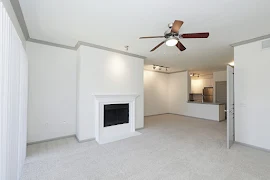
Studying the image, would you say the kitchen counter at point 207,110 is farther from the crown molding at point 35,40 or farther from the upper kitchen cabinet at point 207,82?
the crown molding at point 35,40

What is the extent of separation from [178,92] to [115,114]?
5.07 metres

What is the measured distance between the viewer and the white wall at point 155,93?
7379 millimetres

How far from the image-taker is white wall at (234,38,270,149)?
122 inches

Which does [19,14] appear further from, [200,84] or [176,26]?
[200,84]

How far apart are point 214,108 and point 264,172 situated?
4.55m

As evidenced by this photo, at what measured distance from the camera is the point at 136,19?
245 cm

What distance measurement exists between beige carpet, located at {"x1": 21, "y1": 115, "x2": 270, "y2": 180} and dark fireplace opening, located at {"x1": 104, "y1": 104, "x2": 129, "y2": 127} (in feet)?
2.47

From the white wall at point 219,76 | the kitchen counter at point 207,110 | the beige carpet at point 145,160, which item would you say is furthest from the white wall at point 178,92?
the beige carpet at point 145,160

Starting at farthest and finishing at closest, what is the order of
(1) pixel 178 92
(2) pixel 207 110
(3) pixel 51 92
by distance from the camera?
(1) pixel 178 92 < (2) pixel 207 110 < (3) pixel 51 92

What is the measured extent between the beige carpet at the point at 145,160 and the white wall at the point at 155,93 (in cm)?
384

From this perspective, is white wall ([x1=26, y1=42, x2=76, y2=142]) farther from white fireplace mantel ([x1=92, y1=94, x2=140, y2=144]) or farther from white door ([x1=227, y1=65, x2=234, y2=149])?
white door ([x1=227, y1=65, x2=234, y2=149])

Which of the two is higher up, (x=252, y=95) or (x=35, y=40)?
(x=35, y=40)

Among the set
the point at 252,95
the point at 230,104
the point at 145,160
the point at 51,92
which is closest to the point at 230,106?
the point at 230,104

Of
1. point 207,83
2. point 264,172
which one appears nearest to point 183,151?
point 264,172
